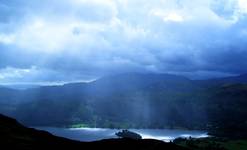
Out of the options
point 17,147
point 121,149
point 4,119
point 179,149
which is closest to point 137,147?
point 121,149

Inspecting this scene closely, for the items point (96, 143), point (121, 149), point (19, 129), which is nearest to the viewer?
point (121, 149)

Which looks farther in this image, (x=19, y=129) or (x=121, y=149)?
(x=19, y=129)

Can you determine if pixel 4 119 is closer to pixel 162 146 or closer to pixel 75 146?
pixel 75 146

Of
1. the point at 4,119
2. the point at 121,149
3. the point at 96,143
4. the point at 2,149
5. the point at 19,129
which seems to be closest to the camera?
the point at 2,149

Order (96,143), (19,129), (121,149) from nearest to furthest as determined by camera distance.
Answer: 1. (121,149)
2. (96,143)
3. (19,129)

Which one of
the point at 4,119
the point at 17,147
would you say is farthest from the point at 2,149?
the point at 4,119

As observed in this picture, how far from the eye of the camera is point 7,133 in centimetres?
12400

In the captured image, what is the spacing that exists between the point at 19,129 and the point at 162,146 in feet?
168

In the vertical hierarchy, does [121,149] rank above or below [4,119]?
below

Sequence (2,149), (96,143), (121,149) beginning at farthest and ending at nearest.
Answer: (96,143)
(121,149)
(2,149)

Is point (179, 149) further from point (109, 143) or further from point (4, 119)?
point (4, 119)

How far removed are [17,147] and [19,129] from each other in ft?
104

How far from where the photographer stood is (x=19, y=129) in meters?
135

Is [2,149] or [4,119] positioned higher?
[4,119]
